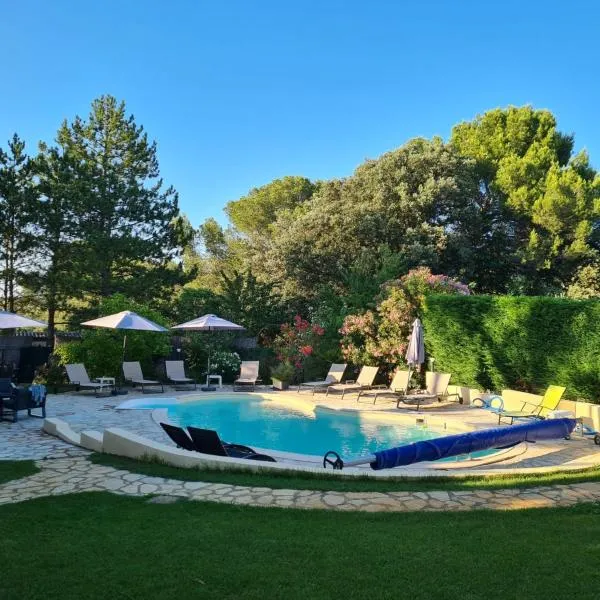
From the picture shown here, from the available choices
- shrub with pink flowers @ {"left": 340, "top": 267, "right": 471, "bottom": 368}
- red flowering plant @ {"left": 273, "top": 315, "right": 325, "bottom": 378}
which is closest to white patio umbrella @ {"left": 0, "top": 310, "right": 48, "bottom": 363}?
red flowering plant @ {"left": 273, "top": 315, "right": 325, "bottom": 378}

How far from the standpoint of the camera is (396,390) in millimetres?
14977

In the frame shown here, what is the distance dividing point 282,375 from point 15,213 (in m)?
15.6

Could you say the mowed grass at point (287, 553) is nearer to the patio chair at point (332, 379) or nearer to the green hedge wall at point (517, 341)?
the green hedge wall at point (517, 341)

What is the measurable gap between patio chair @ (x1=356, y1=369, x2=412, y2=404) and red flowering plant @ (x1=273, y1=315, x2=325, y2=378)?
3.42 m

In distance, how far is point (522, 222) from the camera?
26359 millimetres

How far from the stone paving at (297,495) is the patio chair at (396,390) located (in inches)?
326

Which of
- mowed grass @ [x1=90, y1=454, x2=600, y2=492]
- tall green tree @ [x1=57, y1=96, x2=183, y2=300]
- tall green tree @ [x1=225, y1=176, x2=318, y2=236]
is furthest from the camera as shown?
tall green tree @ [x1=225, y1=176, x2=318, y2=236]

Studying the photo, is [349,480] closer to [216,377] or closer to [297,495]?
[297,495]

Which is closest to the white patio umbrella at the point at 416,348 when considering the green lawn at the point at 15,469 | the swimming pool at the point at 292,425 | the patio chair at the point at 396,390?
the patio chair at the point at 396,390

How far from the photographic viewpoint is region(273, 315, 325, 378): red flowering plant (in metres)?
19.7

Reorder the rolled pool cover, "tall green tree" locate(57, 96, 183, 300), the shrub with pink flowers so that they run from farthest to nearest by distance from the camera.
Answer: "tall green tree" locate(57, 96, 183, 300) < the shrub with pink flowers < the rolled pool cover

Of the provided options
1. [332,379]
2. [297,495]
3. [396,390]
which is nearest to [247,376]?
[332,379]

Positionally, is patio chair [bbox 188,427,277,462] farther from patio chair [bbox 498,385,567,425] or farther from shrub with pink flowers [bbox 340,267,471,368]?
shrub with pink flowers [bbox 340,267,471,368]

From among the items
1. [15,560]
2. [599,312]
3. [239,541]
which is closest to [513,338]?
[599,312]
